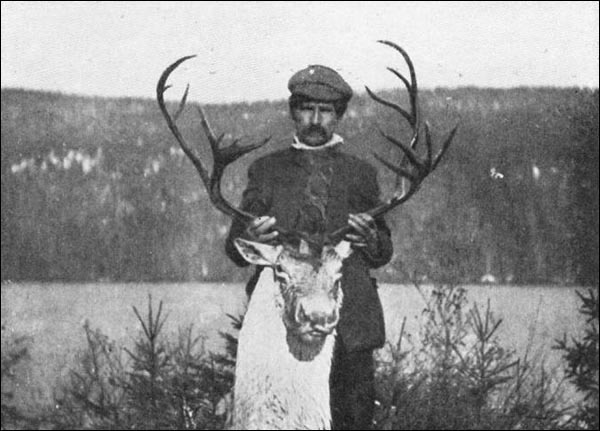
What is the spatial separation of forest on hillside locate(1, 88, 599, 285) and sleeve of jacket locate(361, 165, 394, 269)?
64cm

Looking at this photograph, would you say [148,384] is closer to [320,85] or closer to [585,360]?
[320,85]

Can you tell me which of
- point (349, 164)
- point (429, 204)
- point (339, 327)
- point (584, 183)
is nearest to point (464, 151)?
point (429, 204)

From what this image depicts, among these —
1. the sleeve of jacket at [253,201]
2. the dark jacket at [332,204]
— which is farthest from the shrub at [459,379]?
the sleeve of jacket at [253,201]

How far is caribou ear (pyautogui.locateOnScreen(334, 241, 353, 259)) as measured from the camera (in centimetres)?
405

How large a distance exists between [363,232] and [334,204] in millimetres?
312

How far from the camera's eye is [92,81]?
5316 mm

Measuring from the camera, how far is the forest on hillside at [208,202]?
5195mm

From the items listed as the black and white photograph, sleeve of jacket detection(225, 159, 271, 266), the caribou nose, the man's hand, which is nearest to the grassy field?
the black and white photograph

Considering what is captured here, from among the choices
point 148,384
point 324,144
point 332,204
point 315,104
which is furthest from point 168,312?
point 315,104

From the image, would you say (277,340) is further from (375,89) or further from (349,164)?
(375,89)

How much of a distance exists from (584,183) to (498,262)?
646 mm

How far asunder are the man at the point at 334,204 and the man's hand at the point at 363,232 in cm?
1

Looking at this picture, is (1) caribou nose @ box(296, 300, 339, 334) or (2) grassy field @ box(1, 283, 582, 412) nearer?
(1) caribou nose @ box(296, 300, 339, 334)

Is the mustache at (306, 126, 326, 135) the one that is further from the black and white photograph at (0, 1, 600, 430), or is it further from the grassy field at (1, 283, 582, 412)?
the grassy field at (1, 283, 582, 412)
